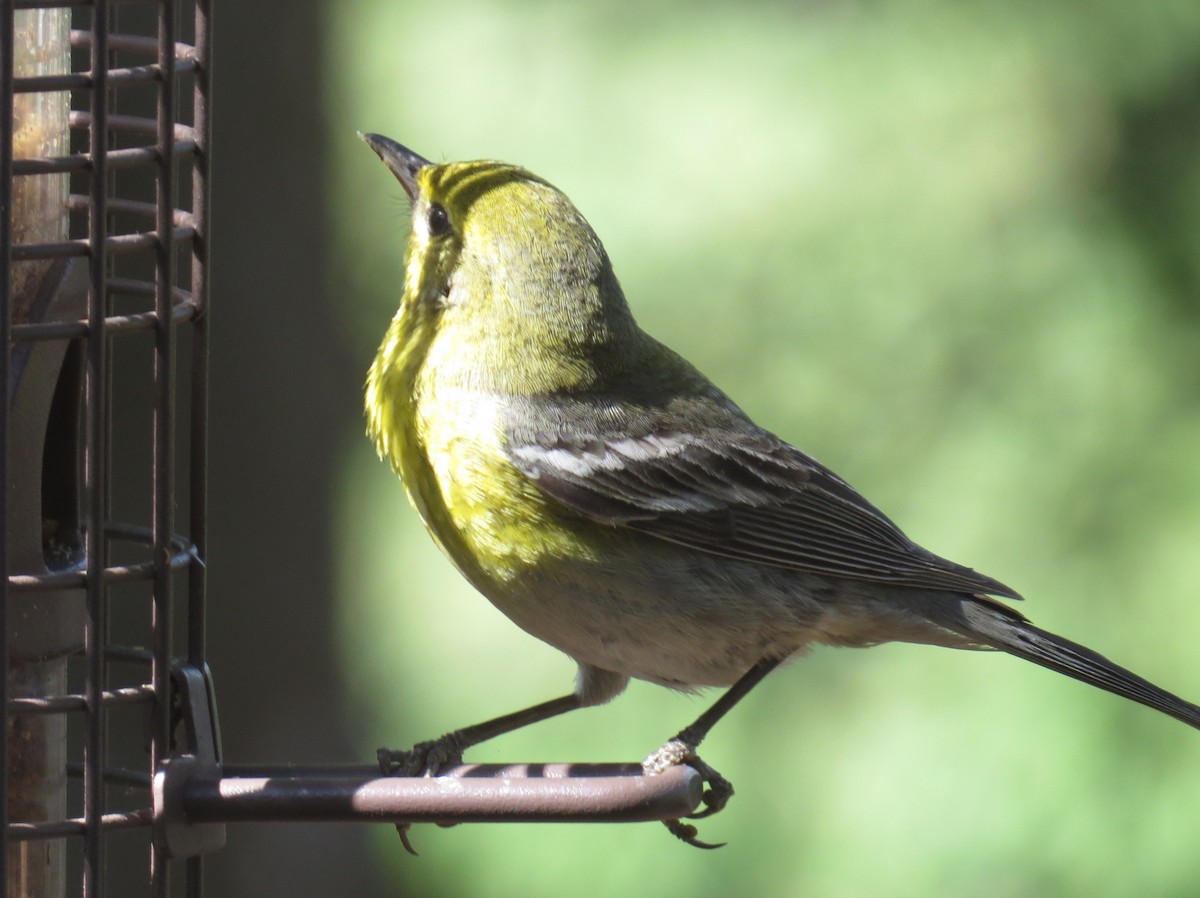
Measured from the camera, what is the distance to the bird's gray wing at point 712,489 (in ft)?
10.8

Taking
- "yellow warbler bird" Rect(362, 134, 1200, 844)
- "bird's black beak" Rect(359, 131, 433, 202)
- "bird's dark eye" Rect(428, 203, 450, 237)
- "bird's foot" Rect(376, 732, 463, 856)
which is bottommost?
"bird's foot" Rect(376, 732, 463, 856)

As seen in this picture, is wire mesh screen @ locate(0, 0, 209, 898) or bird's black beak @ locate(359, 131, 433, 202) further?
bird's black beak @ locate(359, 131, 433, 202)

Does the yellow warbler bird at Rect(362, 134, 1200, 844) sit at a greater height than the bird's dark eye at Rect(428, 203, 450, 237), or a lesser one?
lesser

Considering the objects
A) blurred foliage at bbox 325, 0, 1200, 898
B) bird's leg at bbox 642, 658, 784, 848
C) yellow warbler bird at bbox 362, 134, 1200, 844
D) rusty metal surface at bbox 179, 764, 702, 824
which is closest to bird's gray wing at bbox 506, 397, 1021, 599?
yellow warbler bird at bbox 362, 134, 1200, 844

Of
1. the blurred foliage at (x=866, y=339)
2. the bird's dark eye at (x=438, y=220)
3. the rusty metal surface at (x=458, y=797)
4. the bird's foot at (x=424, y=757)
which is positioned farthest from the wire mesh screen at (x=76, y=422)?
the blurred foliage at (x=866, y=339)

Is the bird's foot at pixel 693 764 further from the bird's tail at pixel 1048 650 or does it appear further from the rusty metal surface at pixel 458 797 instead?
the bird's tail at pixel 1048 650

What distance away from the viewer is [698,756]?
10.7 feet

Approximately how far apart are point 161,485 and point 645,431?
4.17 feet

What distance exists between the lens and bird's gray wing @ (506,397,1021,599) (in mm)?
3303

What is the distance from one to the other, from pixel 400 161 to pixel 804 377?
2.49 m

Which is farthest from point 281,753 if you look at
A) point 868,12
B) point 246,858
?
point 868,12

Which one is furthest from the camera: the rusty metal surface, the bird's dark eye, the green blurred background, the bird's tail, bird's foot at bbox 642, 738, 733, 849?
the green blurred background

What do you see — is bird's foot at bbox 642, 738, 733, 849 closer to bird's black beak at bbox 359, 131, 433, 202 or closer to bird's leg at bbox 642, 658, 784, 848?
bird's leg at bbox 642, 658, 784, 848

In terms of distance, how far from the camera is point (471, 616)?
5836 mm
